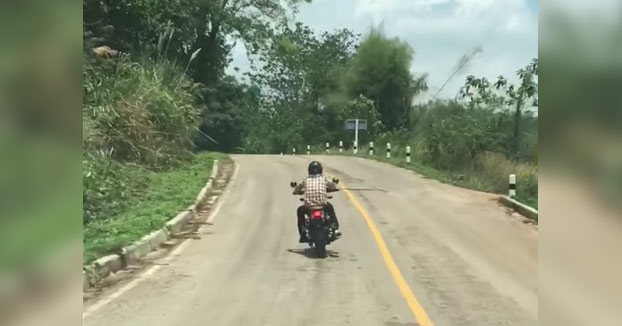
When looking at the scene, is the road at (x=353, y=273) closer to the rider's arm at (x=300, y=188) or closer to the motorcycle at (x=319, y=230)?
the motorcycle at (x=319, y=230)

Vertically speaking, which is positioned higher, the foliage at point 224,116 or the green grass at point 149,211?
the foliage at point 224,116

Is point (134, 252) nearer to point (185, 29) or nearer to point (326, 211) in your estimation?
point (326, 211)

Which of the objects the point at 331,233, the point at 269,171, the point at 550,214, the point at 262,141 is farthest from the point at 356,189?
the point at 262,141

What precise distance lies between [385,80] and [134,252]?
21.0 meters

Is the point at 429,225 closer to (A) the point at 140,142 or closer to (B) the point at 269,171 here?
(A) the point at 140,142

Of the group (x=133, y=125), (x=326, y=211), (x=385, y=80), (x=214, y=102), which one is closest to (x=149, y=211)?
(x=326, y=211)

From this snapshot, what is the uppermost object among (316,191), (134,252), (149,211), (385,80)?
(385,80)

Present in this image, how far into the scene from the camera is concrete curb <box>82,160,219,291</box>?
764cm

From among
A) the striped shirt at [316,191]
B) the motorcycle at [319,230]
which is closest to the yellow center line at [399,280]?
the motorcycle at [319,230]

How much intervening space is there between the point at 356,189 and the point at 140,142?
5.41 meters

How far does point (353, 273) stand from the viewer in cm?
872

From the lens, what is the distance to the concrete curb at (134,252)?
764cm

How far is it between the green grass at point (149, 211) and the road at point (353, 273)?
0.72m

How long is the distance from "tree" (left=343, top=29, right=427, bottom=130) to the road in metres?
10.7
